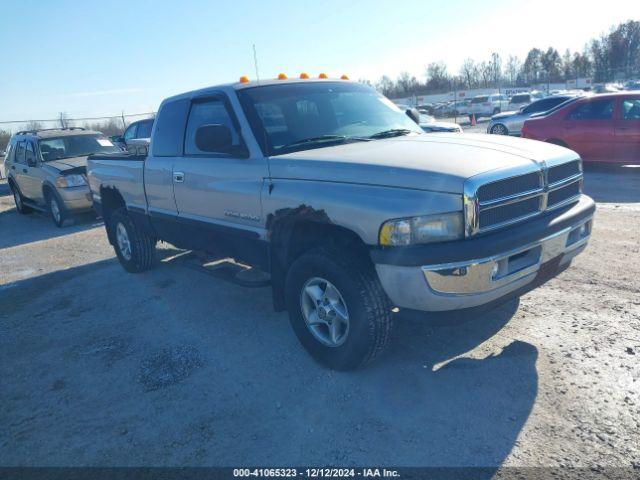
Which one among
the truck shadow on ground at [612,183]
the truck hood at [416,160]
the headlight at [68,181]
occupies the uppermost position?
the truck hood at [416,160]

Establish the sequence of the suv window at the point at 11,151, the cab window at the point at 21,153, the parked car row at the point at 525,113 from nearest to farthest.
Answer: the cab window at the point at 21,153, the suv window at the point at 11,151, the parked car row at the point at 525,113

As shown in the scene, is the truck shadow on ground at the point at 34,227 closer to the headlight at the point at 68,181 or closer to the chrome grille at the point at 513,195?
the headlight at the point at 68,181

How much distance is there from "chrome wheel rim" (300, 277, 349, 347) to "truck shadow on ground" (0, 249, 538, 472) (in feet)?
0.89

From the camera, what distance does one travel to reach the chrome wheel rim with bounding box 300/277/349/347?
11.3 ft

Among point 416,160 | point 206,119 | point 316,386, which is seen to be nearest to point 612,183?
point 416,160

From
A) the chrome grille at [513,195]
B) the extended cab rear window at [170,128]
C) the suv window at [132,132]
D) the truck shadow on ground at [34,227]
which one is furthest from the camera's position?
the suv window at [132,132]

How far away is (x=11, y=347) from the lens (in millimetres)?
4562

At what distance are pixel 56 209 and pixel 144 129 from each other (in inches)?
217

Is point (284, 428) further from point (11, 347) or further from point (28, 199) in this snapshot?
point (28, 199)

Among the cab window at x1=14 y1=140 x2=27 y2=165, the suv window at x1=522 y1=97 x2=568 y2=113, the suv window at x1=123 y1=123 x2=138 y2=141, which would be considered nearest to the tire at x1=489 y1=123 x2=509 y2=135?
the suv window at x1=522 y1=97 x2=568 y2=113

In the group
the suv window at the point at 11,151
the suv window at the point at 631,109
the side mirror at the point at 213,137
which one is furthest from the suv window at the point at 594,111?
the suv window at the point at 11,151

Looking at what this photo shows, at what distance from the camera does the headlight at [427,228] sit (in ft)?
9.46

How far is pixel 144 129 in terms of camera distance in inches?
584

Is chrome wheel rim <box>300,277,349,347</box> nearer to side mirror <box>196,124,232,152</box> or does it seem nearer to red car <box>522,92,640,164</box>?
side mirror <box>196,124,232,152</box>
